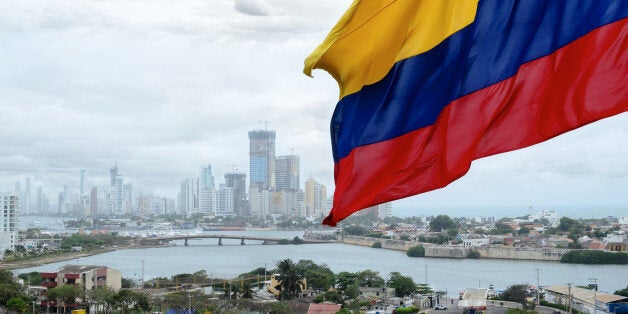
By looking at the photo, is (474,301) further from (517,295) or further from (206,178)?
(206,178)

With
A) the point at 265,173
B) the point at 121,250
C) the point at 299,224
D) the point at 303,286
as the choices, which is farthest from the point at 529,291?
the point at 265,173

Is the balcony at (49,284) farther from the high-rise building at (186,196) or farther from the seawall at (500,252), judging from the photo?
the high-rise building at (186,196)

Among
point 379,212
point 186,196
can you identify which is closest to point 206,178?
point 186,196

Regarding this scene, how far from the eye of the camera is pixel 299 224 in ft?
119

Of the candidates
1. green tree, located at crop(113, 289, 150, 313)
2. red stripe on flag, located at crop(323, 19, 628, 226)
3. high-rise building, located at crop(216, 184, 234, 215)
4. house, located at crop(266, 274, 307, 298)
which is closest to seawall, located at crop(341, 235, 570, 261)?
house, located at crop(266, 274, 307, 298)

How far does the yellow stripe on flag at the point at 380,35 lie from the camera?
82 centimetres

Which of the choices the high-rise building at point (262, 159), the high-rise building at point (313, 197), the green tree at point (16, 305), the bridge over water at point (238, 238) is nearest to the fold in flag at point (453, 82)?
the green tree at point (16, 305)

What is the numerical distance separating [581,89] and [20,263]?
51.9 feet

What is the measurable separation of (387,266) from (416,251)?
4.05m

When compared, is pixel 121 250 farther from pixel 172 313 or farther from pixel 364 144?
pixel 364 144

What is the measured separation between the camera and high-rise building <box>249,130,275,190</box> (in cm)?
4875

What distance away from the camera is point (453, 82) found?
0.83 meters

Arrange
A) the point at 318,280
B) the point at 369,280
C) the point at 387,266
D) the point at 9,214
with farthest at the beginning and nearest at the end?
the point at 9,214 < the point at 387,266 < the point at 369,280 < the point at 318,280

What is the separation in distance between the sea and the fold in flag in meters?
9.93
